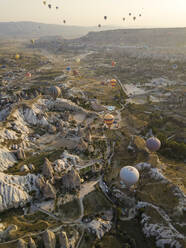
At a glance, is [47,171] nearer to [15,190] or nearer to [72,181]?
[72,181]

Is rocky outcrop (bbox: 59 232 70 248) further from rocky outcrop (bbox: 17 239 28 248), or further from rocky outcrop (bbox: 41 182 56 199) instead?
rocky outcrop (bbox: 41 182 56 199)

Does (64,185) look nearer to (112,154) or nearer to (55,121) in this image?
(112,154)

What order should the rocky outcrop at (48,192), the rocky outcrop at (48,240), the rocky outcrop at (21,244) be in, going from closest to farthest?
the rocky outcrop at (21,244) → the rocky outcrop at (48,240) → the rocky outcrop at (48,192)

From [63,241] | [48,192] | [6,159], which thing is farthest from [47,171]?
[63,241]

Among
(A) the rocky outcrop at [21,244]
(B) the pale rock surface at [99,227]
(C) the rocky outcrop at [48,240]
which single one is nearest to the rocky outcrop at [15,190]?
(A) the rocky outcrop at [21,244]

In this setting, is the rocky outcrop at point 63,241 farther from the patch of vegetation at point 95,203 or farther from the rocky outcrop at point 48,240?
the patch of vegetation at point 95,203

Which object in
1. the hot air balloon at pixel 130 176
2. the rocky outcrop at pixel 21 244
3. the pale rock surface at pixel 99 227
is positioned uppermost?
the hot air balloon at pixel 130 176

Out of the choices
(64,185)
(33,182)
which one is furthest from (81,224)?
(33,182)
